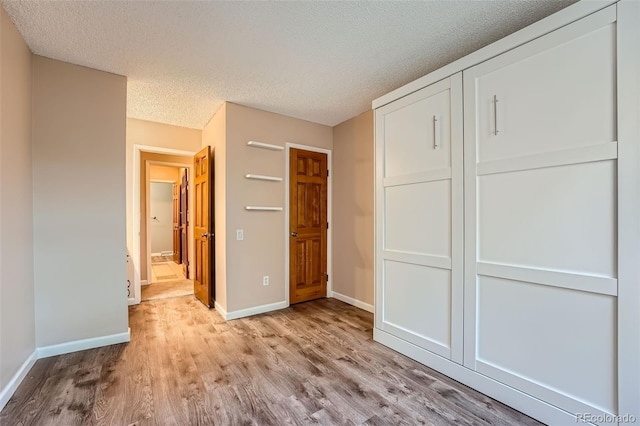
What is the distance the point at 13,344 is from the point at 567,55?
398 centimetres

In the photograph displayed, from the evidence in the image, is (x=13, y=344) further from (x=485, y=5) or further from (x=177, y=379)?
(x=485, y=5)

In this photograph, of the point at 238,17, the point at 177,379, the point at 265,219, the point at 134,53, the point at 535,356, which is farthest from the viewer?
the point at 265,219

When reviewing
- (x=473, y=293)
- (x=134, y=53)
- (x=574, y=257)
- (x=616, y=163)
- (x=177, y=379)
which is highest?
(x=134, y=53)

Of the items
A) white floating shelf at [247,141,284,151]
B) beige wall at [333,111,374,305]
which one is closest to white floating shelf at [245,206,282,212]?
white floating shelf at [247,141,284,151]

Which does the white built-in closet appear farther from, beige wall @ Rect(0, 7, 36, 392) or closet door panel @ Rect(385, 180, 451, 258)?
beige wall @ Rect(0, 7, 36, 392)

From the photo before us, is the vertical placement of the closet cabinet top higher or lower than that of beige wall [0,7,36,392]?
higher

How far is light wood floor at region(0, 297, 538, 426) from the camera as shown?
5.50ft

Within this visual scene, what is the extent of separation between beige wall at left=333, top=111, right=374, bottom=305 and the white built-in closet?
117 centimetres

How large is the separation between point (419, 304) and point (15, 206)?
316 centimetres

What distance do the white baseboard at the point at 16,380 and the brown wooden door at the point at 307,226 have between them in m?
2.46

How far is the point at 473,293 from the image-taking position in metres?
1.98

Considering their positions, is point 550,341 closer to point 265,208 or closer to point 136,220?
point 265,208

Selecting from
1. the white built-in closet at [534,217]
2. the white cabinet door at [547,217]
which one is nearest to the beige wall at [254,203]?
the white built-in closet at [534,217]

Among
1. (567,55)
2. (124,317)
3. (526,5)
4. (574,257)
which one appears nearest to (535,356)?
(574,257)
